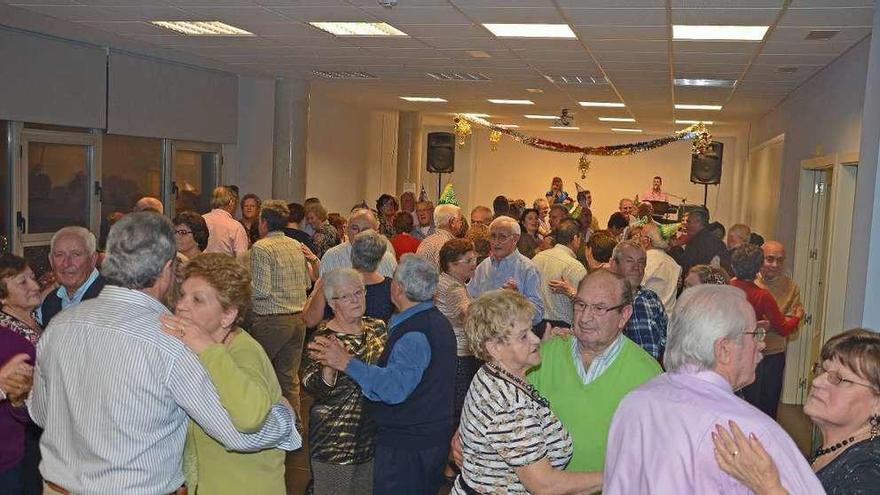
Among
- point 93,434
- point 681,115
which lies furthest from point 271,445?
point 681,115

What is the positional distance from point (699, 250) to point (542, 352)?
5236 millimetres

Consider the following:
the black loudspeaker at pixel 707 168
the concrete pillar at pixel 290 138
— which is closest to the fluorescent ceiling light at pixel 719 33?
the concrete pillar at pixel 290 138

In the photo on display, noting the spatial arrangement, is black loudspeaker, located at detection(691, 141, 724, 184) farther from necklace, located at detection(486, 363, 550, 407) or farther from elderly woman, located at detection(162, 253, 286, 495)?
elderly woman, located at detection(162, 253, 286, 495)

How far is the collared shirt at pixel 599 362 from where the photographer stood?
→ 3.10 meters

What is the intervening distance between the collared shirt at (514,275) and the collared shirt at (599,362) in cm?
272

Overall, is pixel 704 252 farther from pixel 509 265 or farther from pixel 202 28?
pixel 202 28

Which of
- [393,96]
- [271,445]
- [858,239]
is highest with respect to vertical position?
[393,96]

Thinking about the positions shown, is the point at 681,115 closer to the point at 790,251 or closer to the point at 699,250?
the point at 790,251

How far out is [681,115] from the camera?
14.4 metres

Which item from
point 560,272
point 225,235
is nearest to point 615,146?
point 225,235

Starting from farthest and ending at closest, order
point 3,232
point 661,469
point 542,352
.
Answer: point 3,232
point 542,352
point 661,469

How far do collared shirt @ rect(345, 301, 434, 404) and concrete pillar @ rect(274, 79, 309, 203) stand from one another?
25.8 ft

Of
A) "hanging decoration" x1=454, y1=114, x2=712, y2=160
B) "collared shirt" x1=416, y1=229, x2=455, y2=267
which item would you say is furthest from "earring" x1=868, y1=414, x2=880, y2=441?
"hanging decoration" x1=454, y1=114, x2=712, y2=160

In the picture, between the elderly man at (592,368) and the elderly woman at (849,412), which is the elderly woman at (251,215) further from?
the elderly woman at (849,412)
